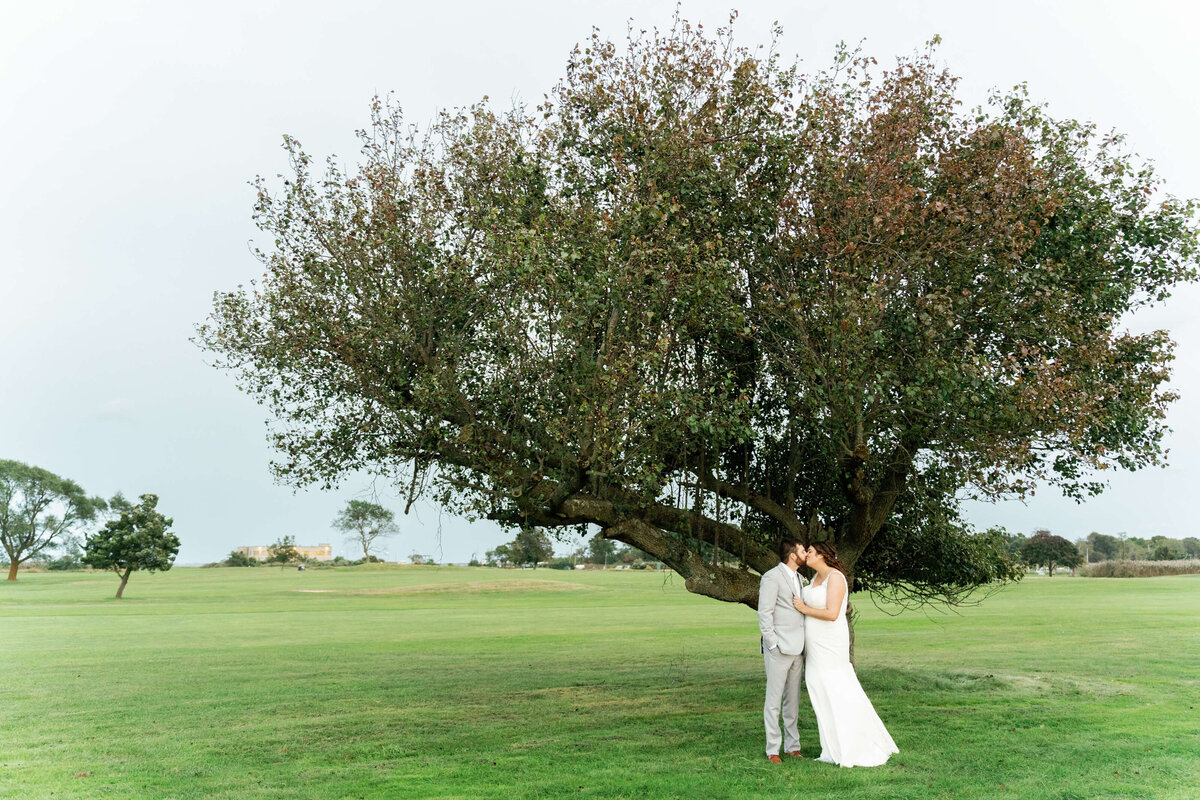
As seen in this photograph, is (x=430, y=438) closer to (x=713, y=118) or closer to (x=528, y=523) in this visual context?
(x=528, y=523)

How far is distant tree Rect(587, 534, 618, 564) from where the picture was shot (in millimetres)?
137837

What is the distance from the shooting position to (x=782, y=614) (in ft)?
41.0

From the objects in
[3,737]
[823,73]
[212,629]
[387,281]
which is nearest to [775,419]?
[823,73]

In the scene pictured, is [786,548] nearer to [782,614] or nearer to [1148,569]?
[782,614]

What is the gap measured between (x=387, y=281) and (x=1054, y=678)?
20.2m

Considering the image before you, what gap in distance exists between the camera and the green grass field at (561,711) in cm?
1222

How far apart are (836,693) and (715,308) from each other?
652 centimetres

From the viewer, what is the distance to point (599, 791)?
11.6 metres

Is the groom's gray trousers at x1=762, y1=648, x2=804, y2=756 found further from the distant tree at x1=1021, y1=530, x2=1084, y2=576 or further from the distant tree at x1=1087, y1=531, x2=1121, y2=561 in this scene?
the distant tree at x1=1087, y1=531, x2=1121, y2=561

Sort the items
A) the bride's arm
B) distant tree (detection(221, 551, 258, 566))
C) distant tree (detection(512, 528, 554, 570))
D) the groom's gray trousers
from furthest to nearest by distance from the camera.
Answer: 1. distant tree (detection(221, 551, 258, 566))
2. distant tree (detection(512, 528, 554, 570))
3. the groom's gray trousers
4. the bride's arm

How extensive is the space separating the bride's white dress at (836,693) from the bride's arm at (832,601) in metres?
0.04

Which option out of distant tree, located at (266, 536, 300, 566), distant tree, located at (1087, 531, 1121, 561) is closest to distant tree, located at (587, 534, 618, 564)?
distant tree, located at (266, 536, 300, 566)

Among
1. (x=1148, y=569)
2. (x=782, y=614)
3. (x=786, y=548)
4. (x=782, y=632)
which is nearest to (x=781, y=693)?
(x=782, y=632)

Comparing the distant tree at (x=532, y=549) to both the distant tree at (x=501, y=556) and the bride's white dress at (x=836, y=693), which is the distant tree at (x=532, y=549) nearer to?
the distant tree at (x=501, y=556)
